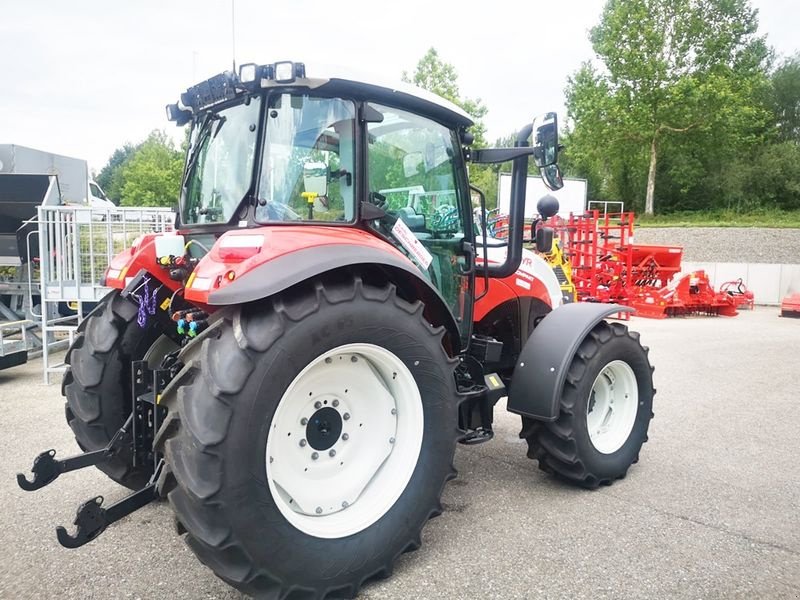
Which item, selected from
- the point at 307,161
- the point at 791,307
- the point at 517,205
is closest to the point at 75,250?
the point at 307,161

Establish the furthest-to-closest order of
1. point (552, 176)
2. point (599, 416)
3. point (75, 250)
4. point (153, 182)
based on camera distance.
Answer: point (153, 182), point (75, 250), point (599, 416), point (552, 176)

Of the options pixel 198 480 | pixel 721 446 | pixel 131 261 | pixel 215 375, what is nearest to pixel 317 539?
pixel 198 480

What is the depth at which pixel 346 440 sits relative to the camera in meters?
2.79

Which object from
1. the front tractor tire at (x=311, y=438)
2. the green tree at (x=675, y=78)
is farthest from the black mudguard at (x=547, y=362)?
the green tree at (x=675, y=78)

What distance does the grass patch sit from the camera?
25203 mm

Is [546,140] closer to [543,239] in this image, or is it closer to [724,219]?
[543,239]

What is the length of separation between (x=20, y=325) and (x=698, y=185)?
36014 millimetres

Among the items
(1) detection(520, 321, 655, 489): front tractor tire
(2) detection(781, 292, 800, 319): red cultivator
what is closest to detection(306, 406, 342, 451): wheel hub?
(1) detection(520, 321, 655, 489): front tractor tire

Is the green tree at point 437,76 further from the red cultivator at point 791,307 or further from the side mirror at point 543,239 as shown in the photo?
the side mirror at point 543,239

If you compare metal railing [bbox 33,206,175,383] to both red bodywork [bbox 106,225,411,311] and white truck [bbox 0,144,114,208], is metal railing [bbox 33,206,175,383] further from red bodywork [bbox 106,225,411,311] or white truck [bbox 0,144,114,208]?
white truck [bbox 0,144,114,208]

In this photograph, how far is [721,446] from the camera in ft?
15.1

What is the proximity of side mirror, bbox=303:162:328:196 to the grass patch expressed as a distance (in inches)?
965

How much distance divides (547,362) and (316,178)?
1.77 meters

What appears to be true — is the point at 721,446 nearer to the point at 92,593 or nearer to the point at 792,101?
the point at 92,593
